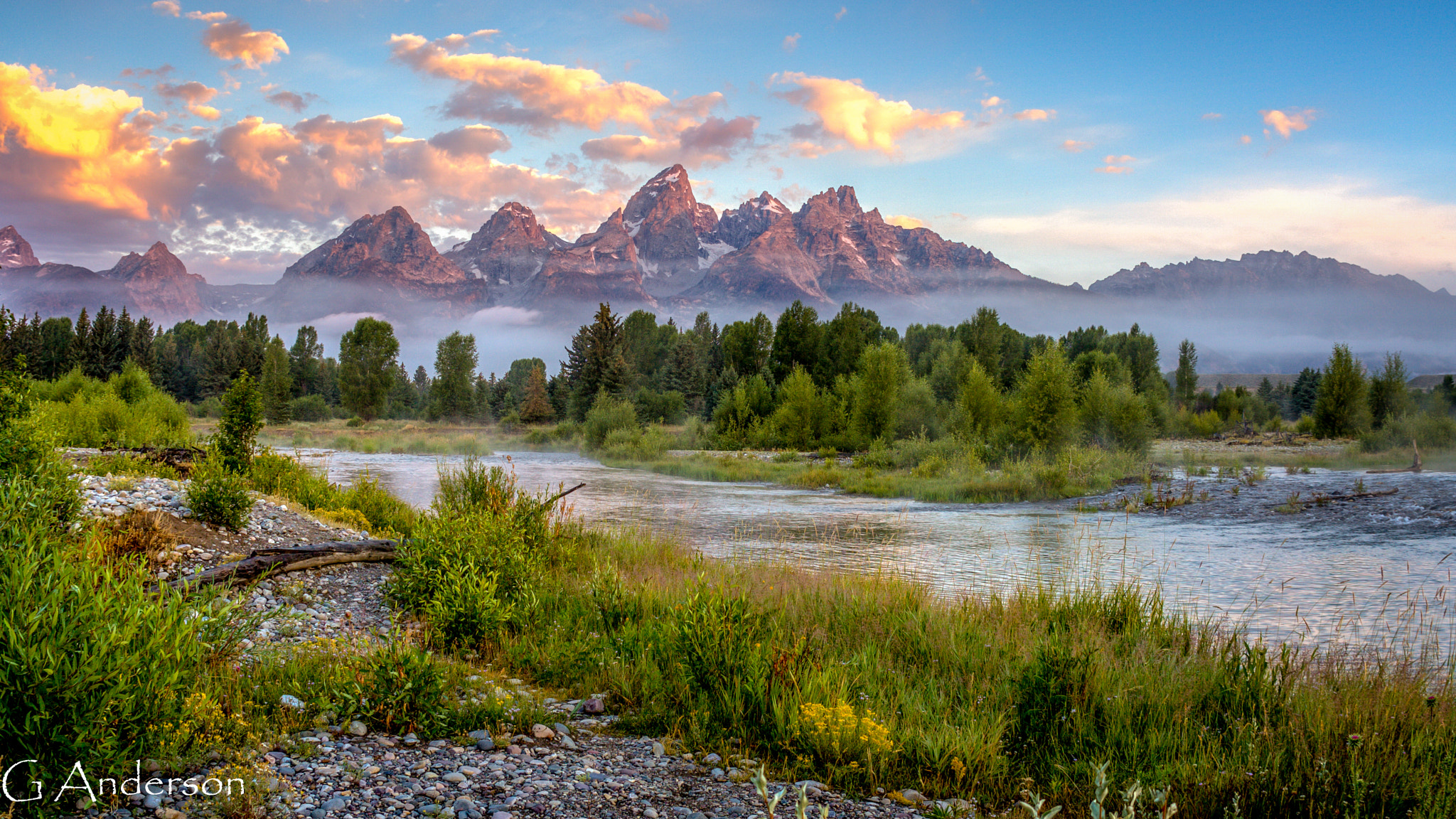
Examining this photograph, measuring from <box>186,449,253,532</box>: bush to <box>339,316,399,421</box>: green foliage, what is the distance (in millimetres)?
84916

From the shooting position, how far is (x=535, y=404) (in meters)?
77.4

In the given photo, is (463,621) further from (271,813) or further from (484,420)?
(484,420)

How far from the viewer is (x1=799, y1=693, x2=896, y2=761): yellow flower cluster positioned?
4.19 m

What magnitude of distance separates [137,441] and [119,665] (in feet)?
70.2

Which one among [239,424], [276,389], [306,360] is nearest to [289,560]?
[239,424]

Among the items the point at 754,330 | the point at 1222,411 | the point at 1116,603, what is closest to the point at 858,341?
the point at 754,330

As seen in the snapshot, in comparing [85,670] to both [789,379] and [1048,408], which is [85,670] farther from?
[789,379]

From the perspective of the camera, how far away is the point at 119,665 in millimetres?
3084

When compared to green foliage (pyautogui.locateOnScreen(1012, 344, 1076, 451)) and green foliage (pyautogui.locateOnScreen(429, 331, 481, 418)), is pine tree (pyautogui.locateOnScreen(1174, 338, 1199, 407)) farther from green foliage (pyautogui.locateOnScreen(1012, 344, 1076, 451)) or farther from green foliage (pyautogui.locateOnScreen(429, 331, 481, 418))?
green foliage (pyautogui.locateOnScreen(429, 331, 481, 418))

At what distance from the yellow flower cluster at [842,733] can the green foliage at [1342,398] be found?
53.5 metres

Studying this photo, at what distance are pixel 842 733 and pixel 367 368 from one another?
94.8 meters

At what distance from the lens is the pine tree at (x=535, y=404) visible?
77375mm

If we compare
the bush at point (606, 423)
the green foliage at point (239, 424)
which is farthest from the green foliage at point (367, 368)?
the green foliage at point (239, 424)

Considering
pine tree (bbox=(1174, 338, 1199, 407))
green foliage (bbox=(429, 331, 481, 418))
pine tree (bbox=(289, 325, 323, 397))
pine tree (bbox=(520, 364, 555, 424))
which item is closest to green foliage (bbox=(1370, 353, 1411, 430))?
pine tree (bbox=(1174, 338, 1199, 407))
